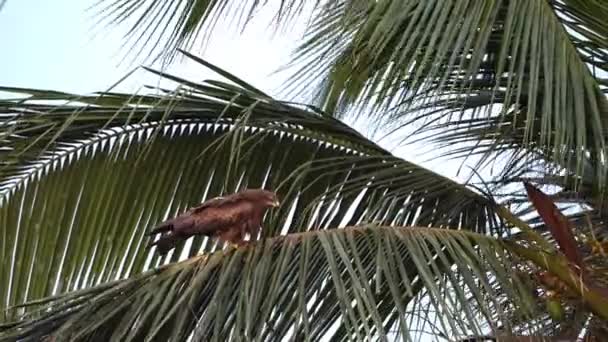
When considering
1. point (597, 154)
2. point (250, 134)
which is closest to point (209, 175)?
point (250, 134)

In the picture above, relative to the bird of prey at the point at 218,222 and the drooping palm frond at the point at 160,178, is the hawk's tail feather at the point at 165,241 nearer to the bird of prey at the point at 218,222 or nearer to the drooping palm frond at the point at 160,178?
the bird of prey at the point at 218,222

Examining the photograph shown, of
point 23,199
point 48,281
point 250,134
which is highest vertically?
point 250,134

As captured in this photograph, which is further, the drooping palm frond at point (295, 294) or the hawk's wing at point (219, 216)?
the hawk's wing at point (219, 216)

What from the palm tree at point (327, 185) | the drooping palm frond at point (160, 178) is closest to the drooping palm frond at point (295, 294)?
the palm tree at point (327, 185)

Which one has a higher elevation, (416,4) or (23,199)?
(416,4)

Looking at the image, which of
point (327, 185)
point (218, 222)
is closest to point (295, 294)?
point (218, 222)

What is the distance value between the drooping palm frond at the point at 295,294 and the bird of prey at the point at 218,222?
0.19 ft

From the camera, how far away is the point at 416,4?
7.18 feet

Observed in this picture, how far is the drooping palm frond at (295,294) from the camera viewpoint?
1746mm

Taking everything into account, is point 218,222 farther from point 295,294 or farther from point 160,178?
point 160,178

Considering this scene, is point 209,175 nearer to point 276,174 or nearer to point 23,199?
point 276,174

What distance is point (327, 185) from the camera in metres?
2.52

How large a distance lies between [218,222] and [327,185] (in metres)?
0.59

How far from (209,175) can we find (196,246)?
0.22m
